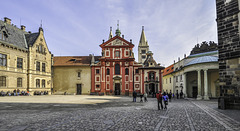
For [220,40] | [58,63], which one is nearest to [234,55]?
[220,40]

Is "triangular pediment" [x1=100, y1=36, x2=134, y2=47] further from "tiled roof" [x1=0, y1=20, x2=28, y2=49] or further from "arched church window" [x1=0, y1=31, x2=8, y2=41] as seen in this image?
"arched church window" [x1=0, y1=31, x2=8, y2=41]

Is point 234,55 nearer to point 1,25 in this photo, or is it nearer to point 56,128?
point 56,128

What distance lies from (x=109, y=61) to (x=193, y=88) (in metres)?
19.8

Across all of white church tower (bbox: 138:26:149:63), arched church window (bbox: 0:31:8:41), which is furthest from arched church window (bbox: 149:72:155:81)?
white church tower (bbox: 138:26:149:63)

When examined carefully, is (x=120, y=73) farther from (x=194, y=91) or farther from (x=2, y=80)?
(x=2, y=80)

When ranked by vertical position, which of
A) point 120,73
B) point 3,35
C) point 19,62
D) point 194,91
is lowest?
point 194,91

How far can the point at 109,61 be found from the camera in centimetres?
4112

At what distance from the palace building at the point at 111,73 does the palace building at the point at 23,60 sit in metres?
4.14

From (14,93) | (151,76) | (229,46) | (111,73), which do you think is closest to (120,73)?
(111,73)

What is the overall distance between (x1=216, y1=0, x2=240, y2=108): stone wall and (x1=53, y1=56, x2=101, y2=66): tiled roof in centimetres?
3279

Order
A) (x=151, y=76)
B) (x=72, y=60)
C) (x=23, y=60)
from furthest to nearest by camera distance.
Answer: (x=72, y=60) < (x=151, y=76) < (x=23, y=60)

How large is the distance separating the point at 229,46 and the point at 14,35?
35.3 metres

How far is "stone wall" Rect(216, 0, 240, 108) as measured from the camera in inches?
477

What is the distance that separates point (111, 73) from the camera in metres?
40.8
